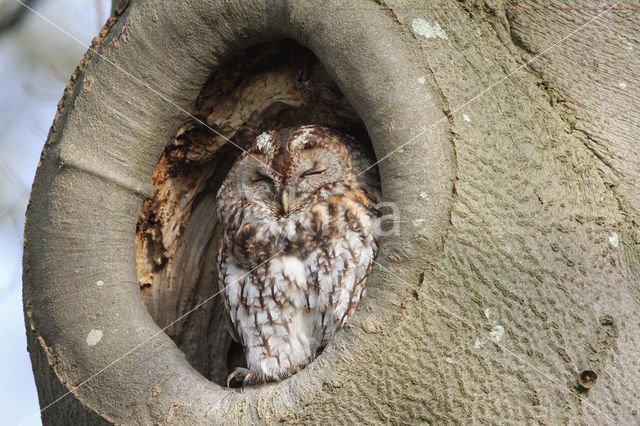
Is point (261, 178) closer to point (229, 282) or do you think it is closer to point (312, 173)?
point (312, 173)

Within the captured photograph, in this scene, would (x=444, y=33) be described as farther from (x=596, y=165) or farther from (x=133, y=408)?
(x=133, y=408)

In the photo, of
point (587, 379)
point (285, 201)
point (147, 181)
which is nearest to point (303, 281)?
point (285, 201)

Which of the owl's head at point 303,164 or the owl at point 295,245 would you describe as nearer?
the owl at point 295,245

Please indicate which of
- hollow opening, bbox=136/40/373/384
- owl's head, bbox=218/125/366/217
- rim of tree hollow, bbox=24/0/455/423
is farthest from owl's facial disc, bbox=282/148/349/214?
rim of tree hollow, bbox=24/0/455/423

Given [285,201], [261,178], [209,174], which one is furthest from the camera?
[209,174]

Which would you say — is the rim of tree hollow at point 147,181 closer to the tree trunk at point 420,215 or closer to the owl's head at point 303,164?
the tree trunk at point 420,215

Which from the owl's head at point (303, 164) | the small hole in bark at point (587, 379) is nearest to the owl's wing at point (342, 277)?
the owl's head at point (303, 164)

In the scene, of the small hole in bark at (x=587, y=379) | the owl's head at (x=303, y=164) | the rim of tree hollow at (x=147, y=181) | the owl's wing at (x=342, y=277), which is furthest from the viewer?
the owl's head at (x=303, y=164)

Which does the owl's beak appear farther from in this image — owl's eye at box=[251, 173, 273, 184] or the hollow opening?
the hollow opening
